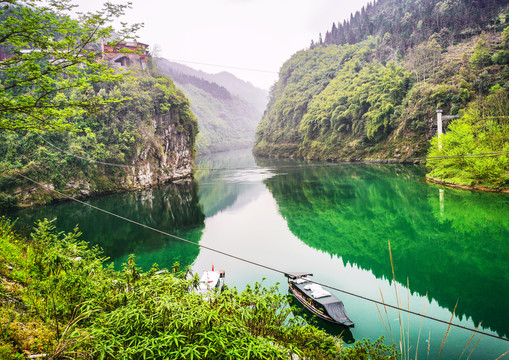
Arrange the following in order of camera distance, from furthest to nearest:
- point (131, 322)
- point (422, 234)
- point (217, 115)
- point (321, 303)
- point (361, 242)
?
point (217, 115), point (422, 234), point (361, 242), point (321, 303), point (131, 322)

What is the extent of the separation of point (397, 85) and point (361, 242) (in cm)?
3809

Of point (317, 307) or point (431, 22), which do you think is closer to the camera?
point (317, 307)

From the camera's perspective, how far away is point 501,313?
26.6ft

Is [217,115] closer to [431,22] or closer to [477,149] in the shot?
[431,22]

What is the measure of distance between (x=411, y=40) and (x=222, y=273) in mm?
64905

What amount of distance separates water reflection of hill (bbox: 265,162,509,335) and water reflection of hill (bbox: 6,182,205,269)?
23.4 ft

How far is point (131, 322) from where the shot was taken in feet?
9.21

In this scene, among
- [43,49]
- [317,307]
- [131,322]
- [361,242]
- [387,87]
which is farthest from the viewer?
[387,87]

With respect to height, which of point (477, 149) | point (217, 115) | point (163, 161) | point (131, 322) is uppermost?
point (217, 115)

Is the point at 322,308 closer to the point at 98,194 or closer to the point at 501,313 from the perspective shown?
the point at 501,313

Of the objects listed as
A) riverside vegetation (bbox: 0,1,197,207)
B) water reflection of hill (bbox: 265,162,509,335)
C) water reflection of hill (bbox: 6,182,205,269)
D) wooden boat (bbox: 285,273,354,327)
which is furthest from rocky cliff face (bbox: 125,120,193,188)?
wooden boat (bbox: 285,273,354,327)

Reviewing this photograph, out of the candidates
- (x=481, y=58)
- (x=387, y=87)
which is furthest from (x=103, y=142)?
(x=481, y=58)

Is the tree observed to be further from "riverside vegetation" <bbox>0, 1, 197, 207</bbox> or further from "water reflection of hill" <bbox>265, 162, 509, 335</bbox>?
"water reflection of hill" <bbox>265, 162, 509, 335</bbox>

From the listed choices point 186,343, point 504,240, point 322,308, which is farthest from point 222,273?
point 504,240
